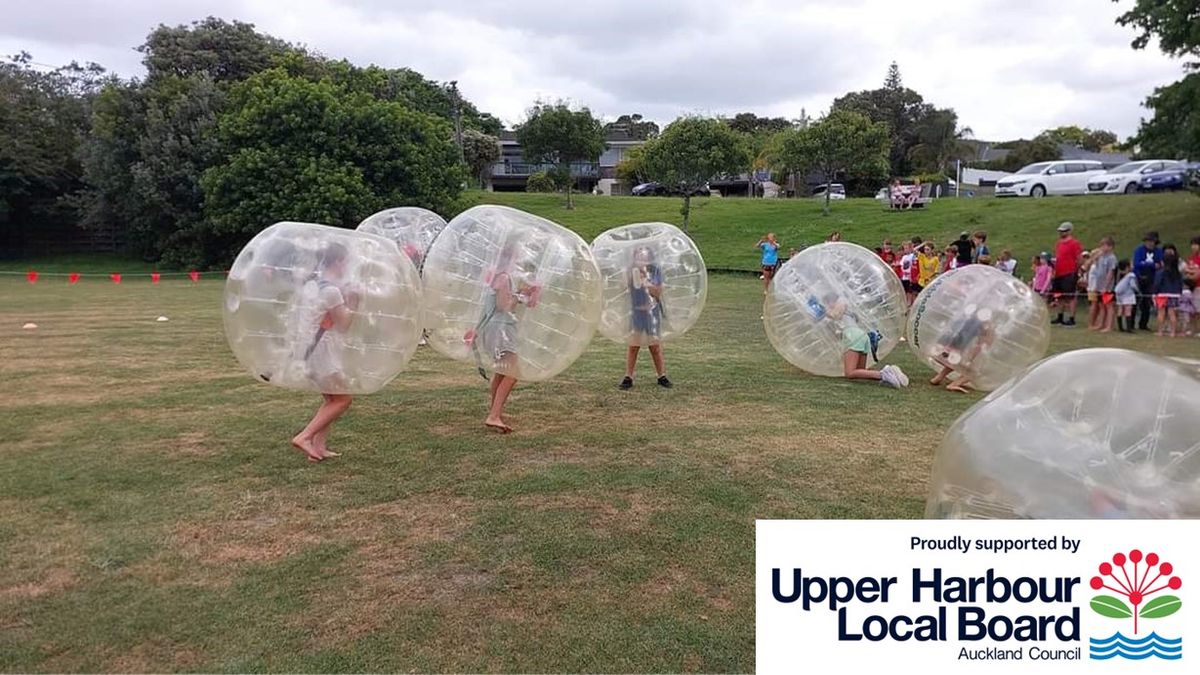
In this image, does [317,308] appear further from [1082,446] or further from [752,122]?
[752,122]

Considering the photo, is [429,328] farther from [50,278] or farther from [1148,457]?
[50,278]

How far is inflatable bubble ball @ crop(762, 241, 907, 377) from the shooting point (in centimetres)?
963

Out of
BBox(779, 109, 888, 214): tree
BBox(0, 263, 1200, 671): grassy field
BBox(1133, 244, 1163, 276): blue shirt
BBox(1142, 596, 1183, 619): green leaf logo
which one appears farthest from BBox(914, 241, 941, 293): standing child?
BBox(779, 109, 888, 214): tree

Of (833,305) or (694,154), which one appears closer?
(833,305)

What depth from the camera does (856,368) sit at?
980 cm

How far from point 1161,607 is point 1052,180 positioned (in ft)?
121

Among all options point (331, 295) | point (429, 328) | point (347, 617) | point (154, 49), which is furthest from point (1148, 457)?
point (154, 49)

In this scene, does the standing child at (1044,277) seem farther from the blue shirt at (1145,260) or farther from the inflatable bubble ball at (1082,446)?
the inflatable bubble ball at (1082,446)

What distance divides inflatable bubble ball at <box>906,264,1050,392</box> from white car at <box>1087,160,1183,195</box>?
27514mm

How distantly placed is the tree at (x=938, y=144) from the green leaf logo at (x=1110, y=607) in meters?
63.8

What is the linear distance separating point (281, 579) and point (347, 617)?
62 cm

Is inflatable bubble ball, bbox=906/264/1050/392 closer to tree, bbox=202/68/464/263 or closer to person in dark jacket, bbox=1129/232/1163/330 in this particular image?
person in dark jacket, bbox=1129/232/1163/330

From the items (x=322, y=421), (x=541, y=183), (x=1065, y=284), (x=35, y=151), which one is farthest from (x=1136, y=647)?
(x=541, y=183)

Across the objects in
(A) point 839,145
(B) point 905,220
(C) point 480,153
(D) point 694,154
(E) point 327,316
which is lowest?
(B) point 905,220
